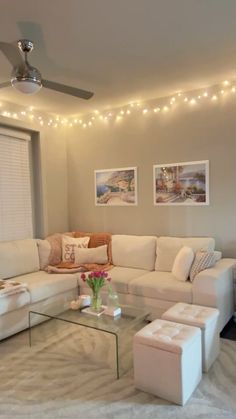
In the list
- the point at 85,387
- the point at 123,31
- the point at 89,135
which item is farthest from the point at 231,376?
the point at 89,135

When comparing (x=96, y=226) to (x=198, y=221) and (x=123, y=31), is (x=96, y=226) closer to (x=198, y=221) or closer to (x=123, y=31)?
(x=198, y=221)

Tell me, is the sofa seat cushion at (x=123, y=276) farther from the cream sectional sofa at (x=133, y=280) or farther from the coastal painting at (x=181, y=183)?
the coastal painting at (x=181, y=183)

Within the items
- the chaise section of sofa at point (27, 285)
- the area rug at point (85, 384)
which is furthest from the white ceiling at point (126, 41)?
the area rug at point (85, 384)

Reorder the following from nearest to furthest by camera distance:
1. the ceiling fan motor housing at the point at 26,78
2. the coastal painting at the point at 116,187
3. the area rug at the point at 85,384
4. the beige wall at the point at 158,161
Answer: the area rug at the point at 85,384
the ceiling fan motor housing at the point at 26,78
the beige wall at the point at 158,161
the coastal painting at the point at 116,187

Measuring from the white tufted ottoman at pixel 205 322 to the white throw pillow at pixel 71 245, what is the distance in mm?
1914

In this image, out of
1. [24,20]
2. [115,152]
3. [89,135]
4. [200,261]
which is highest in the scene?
[24,20]

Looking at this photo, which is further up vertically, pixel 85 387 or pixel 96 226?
pixel 96 226

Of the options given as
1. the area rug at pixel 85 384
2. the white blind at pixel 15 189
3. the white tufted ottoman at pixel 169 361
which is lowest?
the area rug at pixel 85 384

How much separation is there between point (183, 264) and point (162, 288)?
350 millimetres

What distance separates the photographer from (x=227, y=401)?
2104mm

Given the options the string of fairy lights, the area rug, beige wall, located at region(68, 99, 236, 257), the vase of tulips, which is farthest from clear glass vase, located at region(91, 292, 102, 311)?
the string of fairy lights

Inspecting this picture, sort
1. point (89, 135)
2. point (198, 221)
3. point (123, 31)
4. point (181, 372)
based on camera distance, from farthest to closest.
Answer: point (89, 135), point (198, 221), point (123, 31), point (181, 372)

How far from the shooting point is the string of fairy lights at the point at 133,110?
12.5 feet

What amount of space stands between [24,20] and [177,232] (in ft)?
9.55
